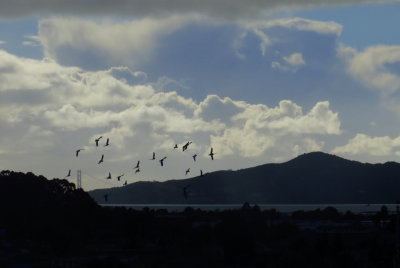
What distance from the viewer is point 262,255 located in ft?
322

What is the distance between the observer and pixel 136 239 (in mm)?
123000

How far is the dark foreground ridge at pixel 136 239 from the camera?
295 feet

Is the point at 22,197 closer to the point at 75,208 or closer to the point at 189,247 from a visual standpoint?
the point at 75,208

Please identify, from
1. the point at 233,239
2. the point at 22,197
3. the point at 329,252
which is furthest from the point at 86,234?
the point at 329,252

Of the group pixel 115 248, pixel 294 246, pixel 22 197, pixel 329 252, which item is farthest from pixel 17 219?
pixel 329 252

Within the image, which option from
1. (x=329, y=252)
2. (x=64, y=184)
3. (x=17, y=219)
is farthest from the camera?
(x=64, y=184)

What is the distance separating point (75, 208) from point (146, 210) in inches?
770

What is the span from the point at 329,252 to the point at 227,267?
14279mm

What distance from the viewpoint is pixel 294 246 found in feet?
331

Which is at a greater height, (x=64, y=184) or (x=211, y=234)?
(x=64, y=184)

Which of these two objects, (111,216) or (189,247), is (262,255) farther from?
(111,216)

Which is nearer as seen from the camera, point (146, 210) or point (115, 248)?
point (115, 248)

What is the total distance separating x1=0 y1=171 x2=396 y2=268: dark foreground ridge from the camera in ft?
295

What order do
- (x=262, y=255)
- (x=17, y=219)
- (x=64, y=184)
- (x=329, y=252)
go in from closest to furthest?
(x=329, y=252) → (x=262, y=255) → (x=17, y=219) → (x=64, y=184)
